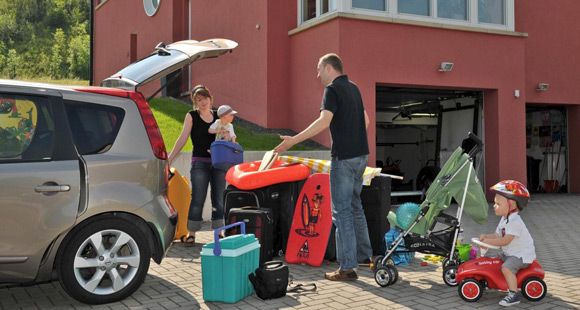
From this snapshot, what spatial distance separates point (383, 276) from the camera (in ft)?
16.3

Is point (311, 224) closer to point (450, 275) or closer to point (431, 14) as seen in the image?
point (450, 275)

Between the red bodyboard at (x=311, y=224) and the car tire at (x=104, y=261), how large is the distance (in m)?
1.94

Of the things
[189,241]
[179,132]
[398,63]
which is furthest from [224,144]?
[398,63]

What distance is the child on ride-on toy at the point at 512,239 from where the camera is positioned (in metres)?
4.41

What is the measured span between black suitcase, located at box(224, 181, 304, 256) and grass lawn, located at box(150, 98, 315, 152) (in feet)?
14.9

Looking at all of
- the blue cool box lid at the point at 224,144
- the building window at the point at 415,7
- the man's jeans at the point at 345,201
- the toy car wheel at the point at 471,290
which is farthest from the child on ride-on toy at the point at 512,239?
the building window at the point at 415,7

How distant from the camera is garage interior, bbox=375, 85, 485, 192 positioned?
13430 mm

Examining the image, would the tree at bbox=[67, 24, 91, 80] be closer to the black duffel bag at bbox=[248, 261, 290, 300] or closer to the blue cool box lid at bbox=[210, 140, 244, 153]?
the blue cool box lid at bbox=[210, 140, 244, 153]

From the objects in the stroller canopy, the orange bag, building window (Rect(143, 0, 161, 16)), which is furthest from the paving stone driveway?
building window (Rect(143, 0, 161, 16))

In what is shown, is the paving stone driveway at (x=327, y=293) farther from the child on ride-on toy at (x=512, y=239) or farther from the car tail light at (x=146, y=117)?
the car tail light at (x=146, y=117)

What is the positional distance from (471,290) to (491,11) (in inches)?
395

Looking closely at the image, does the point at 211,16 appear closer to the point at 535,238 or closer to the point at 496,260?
the point at 535,238

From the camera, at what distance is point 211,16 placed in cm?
1609

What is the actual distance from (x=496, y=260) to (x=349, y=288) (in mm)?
1300
